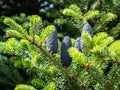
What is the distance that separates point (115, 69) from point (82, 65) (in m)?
0.22

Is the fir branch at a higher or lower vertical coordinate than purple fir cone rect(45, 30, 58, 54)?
lower

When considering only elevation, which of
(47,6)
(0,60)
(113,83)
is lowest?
(113,83)

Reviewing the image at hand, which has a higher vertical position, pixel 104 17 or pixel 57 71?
pixel 104 17

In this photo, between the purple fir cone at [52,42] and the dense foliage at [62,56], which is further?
the purple fir cone at [52,42]

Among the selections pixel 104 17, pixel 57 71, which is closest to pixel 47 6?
pixel 104 17

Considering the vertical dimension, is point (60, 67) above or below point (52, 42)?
below

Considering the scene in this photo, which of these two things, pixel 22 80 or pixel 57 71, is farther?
pixel 22 80

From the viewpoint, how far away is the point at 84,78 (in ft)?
6.54

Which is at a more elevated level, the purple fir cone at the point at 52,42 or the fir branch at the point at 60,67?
the purple fir cone at the point at 52,42

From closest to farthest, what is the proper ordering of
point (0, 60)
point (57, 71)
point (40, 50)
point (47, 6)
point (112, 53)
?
point (112, 53), point (40, 50), point (57, 71), point (0, 60), point (47, 6)

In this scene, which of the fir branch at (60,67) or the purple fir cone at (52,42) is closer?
the fir branch at (60,67)

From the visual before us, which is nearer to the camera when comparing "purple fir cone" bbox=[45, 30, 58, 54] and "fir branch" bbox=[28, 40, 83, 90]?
"fir branch" bbox=[28, 40, 83, 90]

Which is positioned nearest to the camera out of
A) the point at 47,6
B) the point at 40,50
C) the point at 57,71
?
the point at 40,50

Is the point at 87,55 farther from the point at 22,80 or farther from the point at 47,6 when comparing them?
the point at 47,6
